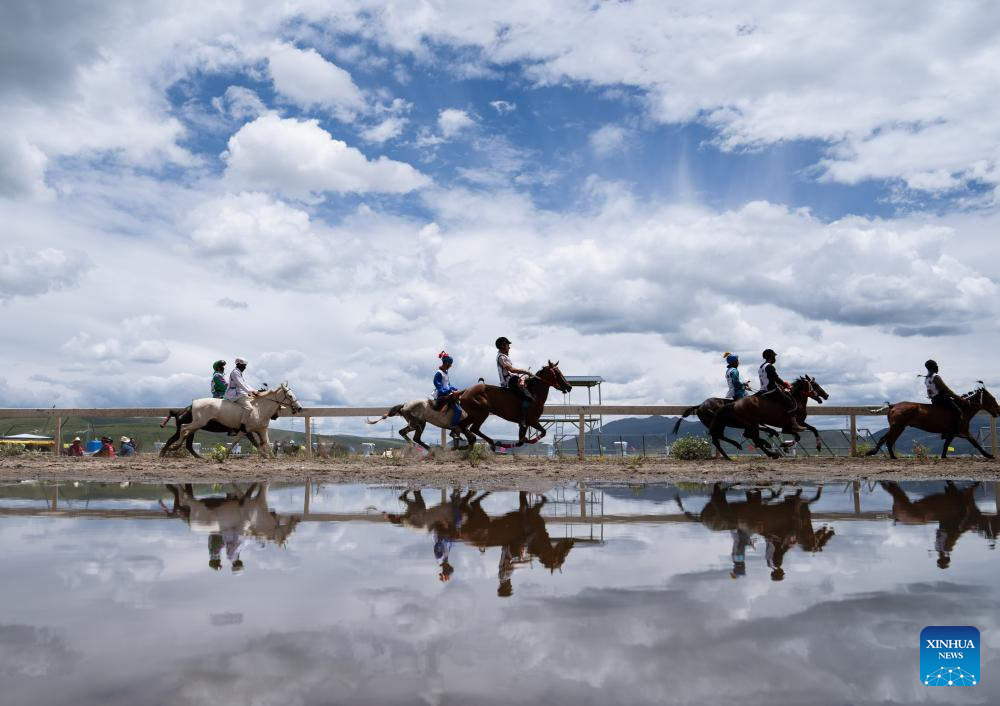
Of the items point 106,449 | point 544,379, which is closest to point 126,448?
point 106,449

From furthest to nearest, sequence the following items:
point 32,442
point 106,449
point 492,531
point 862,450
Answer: point 32,442 < point 106,449 < point 862,450 < point 492,531

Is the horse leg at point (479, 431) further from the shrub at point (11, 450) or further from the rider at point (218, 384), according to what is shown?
the shrub at point (11, 450)

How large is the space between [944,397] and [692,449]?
271 inches

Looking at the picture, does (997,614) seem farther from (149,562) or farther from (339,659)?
(149,562)

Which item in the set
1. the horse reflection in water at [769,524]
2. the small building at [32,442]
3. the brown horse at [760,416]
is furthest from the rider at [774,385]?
the small building at [32,442]

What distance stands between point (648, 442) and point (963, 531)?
16.0 metres

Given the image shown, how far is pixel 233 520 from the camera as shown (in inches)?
291

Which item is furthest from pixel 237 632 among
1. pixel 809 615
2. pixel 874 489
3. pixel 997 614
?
pixel 874 489

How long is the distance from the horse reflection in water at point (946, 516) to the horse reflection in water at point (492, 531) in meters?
2.64

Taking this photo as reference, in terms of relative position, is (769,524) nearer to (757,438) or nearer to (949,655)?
(949,655)

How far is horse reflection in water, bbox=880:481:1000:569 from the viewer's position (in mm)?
5859

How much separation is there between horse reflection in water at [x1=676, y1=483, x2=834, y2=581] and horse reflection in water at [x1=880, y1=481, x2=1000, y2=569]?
812 mm

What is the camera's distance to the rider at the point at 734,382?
65.6ft

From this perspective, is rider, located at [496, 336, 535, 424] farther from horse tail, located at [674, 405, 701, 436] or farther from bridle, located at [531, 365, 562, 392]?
horse tail, located at [674, 405, 701, 436]
